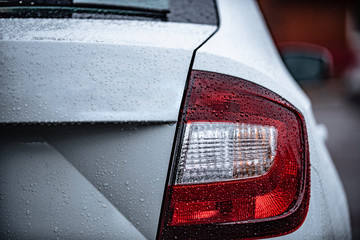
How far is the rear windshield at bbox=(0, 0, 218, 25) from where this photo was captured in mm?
1643

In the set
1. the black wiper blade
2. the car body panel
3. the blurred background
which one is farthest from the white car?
the blurred background


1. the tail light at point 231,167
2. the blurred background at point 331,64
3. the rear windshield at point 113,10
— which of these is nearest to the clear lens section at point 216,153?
the tail light at point 231,167

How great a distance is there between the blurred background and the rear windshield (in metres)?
1.64

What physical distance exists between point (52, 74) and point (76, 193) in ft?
1.15

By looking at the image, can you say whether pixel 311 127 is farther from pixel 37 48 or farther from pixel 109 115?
pixel 37 48

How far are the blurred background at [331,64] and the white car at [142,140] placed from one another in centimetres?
189

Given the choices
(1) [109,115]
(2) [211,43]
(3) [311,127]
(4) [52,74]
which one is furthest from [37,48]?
(3) [311,127]

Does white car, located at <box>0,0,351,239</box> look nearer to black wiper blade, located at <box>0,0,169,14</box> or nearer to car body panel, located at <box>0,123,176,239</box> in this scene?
car body panel, located at <box>0,123,176,239</box>

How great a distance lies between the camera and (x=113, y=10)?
5.63 feet

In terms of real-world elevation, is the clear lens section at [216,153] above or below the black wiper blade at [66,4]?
below

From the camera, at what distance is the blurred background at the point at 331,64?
3.37 meters

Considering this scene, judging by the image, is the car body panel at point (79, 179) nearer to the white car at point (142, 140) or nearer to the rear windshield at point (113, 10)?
the white car at point (142, 140)

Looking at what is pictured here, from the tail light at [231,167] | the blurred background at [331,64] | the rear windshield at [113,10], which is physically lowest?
the blurred background at [331,64]

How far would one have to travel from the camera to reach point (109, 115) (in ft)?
4.29
